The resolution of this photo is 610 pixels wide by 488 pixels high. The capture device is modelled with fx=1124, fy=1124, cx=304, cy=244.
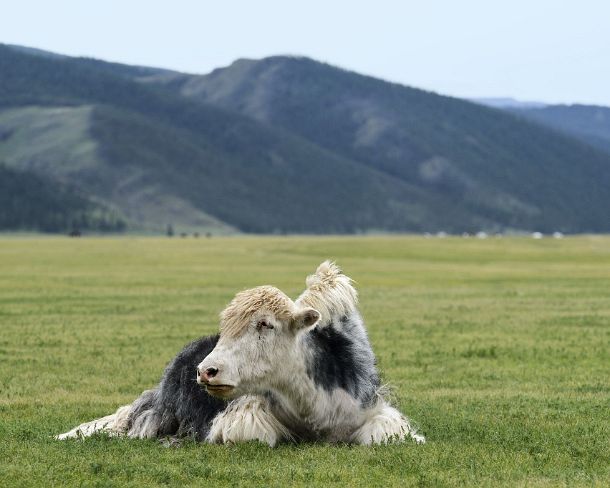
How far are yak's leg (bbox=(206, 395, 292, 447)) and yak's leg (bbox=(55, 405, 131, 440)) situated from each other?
140cm

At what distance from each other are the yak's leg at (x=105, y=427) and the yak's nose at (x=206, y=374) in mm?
2148

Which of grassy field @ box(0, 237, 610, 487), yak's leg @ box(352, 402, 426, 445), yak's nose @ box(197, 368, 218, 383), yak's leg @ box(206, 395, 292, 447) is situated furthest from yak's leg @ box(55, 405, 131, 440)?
yak's leg @ box(352, 402, 426, 445)

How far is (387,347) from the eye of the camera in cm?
2217

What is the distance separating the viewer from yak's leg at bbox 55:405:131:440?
35.5 feet

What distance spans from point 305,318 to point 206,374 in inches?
41.2

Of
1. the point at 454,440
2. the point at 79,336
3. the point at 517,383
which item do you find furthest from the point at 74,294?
the point at 454,440

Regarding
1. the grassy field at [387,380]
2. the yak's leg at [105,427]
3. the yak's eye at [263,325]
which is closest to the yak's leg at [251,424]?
the grassy field at [387,380]

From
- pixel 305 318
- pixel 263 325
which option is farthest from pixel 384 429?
pixel 263 325

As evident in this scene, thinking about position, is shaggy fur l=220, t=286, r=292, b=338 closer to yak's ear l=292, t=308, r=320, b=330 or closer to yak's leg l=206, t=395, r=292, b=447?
yak's ear l=292, t=308, r=320, b=330

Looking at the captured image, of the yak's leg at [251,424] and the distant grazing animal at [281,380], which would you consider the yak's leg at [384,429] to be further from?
the yak's leg at [251,424]

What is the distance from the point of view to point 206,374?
9031mm

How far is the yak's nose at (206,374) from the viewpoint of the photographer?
8.99 metres

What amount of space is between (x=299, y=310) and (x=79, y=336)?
15538mm

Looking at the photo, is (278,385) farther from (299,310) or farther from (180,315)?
(180,315)
